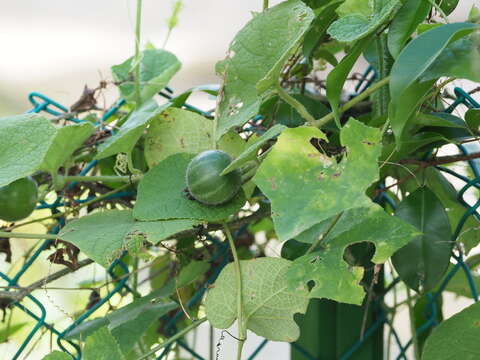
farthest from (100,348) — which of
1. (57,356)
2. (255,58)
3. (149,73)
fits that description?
(149,73)

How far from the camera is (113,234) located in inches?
19.2

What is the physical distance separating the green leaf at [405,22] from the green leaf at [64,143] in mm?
263

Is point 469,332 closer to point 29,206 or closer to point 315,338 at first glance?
point 315,338

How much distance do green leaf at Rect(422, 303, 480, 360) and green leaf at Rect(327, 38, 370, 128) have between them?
167 mm

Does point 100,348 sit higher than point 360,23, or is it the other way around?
point 360,23

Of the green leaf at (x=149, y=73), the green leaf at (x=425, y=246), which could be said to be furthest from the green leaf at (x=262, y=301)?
the green leaf at (x=149, y=73)

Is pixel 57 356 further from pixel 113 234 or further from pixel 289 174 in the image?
pixel 289 174

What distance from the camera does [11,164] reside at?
1.65ft

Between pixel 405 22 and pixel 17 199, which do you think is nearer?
pixel 405 22

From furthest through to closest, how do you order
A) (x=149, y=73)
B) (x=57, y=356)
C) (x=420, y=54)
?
1. (x=149, y=73)
2. (x=57, y=356)
3. (x=420, y=54)

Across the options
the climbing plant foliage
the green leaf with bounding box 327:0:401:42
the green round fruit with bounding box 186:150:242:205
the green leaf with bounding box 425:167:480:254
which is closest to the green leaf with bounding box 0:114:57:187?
the climbing plant foliage

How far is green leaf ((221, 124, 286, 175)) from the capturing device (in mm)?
435

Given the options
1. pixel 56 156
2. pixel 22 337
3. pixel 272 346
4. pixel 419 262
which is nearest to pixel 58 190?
pixel 56 156

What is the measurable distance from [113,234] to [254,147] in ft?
0.42
